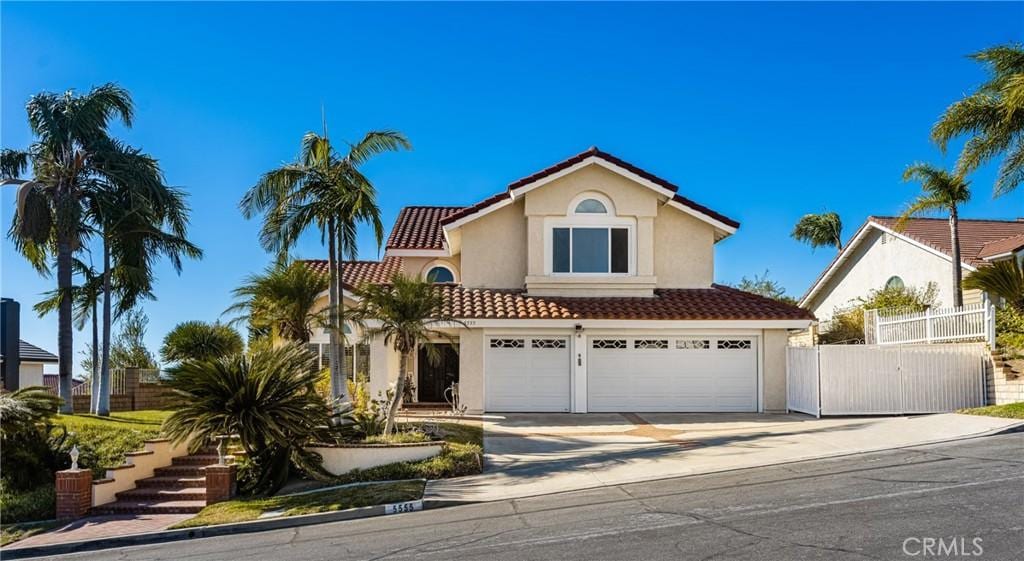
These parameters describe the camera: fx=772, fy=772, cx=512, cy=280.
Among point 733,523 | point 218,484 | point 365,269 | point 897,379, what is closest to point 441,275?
point 365,269

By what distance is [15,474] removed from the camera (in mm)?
14445

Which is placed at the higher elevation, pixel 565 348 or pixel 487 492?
pixel 565 348

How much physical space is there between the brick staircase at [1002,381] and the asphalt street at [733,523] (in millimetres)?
5793

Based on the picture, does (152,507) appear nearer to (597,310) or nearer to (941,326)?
(597,310)

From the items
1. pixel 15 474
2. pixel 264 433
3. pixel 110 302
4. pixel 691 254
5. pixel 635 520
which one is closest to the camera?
pixel 635 520

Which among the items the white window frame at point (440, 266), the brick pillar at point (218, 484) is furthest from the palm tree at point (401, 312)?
the white window frame at point (440, 266)

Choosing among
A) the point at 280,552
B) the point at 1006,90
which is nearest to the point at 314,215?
the point at 280,552

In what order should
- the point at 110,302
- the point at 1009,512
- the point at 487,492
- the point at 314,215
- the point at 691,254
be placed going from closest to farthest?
the point at 1009,512 → the point at 487,492 → the point at 314,215 → the point at 110,302 → the point at 691,254

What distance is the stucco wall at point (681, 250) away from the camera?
22828 mm

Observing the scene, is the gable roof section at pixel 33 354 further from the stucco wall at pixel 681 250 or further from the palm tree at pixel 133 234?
the stucco wall at pixel 681 250

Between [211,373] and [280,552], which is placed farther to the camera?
[211,373]

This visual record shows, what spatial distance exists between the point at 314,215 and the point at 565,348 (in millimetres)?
7728

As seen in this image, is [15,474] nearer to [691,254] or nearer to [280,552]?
[280,552]

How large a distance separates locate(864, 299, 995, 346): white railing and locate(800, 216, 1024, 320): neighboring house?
486cm
